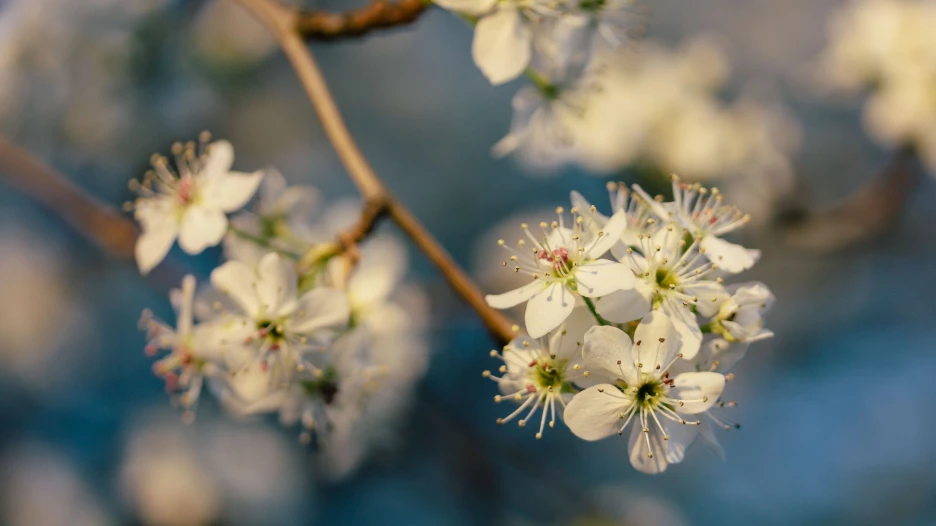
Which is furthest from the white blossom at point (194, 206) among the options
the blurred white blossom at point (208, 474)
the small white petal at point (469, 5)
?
the blurred white blossom at point (208, 474)

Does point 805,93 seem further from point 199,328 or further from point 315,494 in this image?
point 199,328

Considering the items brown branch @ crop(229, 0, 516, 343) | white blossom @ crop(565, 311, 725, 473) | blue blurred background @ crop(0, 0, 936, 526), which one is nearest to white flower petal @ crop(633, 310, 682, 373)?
white blossom @ crop(565, 311, 725, 473)

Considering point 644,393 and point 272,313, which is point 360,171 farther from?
point 644,393

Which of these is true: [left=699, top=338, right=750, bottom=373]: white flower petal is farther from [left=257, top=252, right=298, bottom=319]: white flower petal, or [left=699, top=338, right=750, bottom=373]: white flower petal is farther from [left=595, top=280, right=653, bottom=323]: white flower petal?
[left=257, top=252, right=298, bottom=319]: white flower petal

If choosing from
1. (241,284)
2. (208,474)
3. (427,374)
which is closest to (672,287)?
(241,284)

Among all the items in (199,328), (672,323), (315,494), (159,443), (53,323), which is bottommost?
(315,494)

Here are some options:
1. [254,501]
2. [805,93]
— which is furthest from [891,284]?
[254,501]
